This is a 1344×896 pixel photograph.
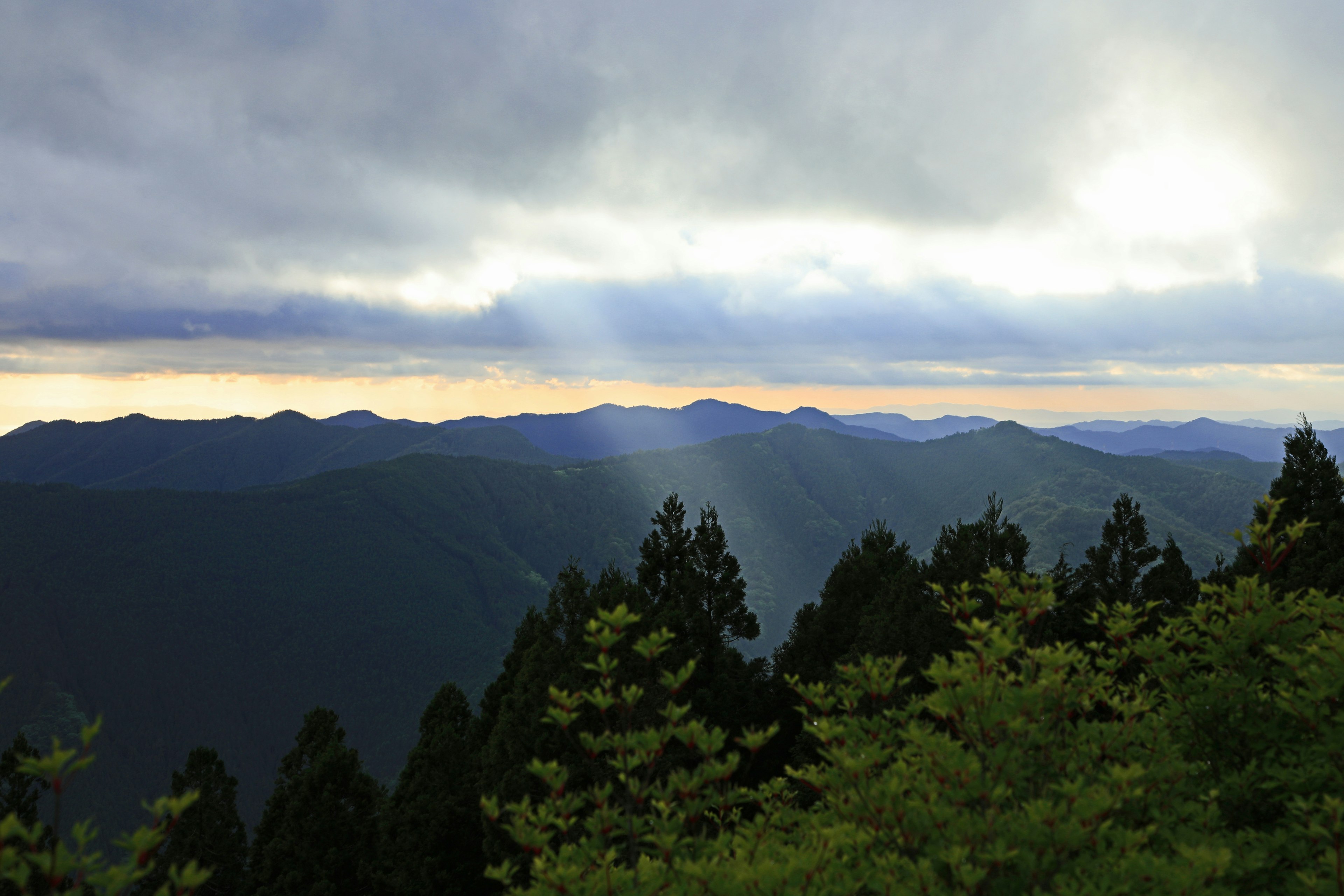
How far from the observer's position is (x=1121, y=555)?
159 ft

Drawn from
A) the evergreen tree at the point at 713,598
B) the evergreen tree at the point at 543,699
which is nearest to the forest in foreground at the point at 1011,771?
the evergreen tree at the point at 543,699

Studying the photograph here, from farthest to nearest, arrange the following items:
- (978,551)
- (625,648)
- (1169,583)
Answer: (1169,583) < (978,551) < (625,648)

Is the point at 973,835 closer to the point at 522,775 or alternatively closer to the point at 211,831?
the point at 522,775

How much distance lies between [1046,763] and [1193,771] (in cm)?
197

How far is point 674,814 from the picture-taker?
10023mm

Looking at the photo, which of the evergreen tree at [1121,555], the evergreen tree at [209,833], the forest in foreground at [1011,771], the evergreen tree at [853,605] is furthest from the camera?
the evergreen tree at [1121,555]

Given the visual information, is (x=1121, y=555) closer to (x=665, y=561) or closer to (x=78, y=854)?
(x=665, y=561)

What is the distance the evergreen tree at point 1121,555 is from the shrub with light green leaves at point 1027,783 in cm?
4179

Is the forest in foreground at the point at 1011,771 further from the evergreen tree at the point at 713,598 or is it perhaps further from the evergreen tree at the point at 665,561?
the evergreen tree at the point at 665,561

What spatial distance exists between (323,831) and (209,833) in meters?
13.6

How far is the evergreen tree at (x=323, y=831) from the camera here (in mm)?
35156

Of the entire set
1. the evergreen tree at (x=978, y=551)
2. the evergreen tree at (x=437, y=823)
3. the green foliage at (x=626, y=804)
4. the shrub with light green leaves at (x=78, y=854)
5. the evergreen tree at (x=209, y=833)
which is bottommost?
the evergreen tree at (x=209, y=833)

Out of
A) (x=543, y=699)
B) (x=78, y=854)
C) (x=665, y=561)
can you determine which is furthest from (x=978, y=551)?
(x=78, y=854)

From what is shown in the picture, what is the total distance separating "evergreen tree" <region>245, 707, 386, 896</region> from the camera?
35156mm
